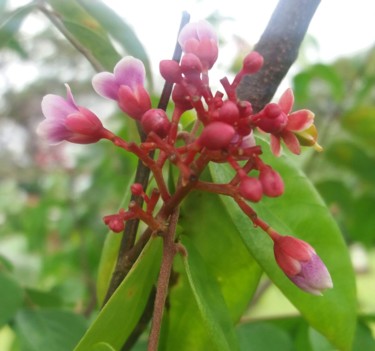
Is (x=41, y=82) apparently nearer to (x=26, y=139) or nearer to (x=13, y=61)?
(x=26, y=139)

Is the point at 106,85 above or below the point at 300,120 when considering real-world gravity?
above

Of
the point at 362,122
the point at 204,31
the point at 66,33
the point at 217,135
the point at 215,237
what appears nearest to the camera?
the point at 217,135

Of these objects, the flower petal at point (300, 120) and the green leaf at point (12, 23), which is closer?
the flower petal at point (300, 120)

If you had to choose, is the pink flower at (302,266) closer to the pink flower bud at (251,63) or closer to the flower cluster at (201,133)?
the flower cluster at (201,133)

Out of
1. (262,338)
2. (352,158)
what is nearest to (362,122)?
(352,158)

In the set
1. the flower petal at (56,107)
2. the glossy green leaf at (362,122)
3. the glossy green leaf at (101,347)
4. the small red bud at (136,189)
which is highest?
the flower petal at (56,107)

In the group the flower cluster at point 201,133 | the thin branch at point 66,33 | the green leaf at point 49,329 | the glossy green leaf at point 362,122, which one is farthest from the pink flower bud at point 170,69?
the glossy green leaf at point 362,122

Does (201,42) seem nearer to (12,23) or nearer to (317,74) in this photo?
(12,23)
